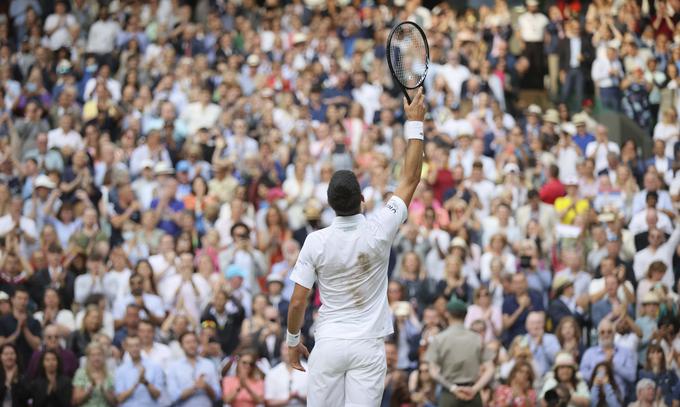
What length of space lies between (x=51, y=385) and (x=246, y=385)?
200cm

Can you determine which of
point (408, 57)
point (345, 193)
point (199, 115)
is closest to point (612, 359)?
point (408, 57)

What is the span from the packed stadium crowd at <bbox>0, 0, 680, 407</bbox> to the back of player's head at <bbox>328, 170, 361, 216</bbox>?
4.87 m

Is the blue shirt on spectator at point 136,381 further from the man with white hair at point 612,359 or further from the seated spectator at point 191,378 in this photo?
the man with white hair at point 612,359

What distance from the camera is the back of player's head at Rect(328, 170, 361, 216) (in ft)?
23.0

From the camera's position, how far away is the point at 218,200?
Result: 16469mm

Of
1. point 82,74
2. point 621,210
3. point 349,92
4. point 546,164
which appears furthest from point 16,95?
point 621,210

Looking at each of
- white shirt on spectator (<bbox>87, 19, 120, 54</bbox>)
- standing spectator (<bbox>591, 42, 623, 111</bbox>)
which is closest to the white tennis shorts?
standing spectator (<bbox>591, 42, 623, 111</bbox>)

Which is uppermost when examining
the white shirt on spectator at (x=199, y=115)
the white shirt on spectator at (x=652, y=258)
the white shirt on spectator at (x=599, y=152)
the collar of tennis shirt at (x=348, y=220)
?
the white shirt on spectator at (x=199, y=115)

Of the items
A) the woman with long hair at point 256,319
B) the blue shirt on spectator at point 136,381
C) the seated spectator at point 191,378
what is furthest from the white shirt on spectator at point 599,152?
the blue shirt on spectator at point 136,381

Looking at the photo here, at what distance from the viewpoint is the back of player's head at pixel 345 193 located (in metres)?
7.01

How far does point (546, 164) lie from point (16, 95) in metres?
8.07

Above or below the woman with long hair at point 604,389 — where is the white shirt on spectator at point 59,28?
above

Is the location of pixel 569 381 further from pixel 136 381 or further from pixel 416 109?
pixel 416 109

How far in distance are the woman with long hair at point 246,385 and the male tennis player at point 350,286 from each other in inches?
211
